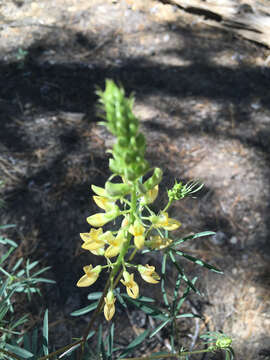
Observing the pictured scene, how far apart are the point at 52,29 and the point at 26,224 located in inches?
128

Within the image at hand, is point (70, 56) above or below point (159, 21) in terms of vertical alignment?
below

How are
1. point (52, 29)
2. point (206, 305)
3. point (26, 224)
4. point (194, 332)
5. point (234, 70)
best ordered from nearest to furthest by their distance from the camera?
point (194, 332)
point (206, 305)
point (26, 224)
point (234, 70)
point (52, 29)

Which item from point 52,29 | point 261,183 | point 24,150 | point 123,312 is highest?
point 52,29

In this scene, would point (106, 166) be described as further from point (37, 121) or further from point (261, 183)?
point (261, 183)

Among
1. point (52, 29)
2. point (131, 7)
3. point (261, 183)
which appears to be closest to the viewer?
point (261, 183)

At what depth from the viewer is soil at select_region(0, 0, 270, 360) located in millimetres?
2758

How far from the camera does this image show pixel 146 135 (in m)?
3.81

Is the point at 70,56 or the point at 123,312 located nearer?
the point at 123,312

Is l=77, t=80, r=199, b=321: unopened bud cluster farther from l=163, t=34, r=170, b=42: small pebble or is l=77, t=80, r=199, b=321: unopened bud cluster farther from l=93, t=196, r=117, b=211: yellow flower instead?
l=163, t=34, r=170, b=42: small pebble

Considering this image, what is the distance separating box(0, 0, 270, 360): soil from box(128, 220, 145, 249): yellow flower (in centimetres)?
146

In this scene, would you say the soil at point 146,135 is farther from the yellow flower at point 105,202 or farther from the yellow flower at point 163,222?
the yellow flower at point 105,202

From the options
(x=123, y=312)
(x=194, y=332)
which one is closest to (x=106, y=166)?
(x=123, y=312)

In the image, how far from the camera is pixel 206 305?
2.70 metres

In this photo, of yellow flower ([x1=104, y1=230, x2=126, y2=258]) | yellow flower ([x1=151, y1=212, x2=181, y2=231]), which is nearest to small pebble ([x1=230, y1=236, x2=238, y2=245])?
yellow flower ([x1=151, y1=212, x2=181, y2=231])
